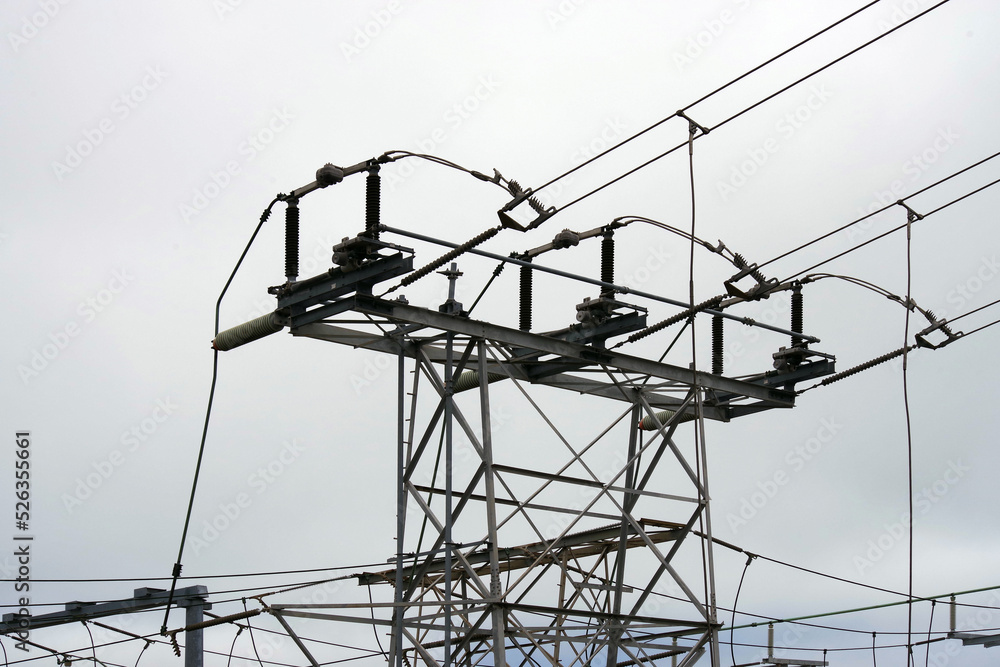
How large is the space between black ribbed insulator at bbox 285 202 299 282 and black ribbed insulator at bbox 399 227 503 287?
1164 mm

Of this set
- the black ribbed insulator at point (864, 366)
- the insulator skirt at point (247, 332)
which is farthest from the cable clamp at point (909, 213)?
the insulator skirt at point (247, 332)

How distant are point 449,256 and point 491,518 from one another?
2949mm

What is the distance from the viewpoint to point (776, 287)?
18.7 meters

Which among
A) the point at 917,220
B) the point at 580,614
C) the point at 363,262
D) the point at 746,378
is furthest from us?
the point at 746,378

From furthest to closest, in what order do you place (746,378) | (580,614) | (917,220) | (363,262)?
(746,378) → (917,220) → (580,614) → (363,262)

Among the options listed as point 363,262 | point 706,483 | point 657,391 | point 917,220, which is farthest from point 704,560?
point 363,262

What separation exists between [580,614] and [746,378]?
5300 mm

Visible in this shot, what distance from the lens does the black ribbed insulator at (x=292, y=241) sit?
1585cm

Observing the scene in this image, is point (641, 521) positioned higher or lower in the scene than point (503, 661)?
higher

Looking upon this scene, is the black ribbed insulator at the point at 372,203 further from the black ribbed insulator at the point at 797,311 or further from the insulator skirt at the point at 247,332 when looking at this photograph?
the black ribbed insulator at the point at 797,311

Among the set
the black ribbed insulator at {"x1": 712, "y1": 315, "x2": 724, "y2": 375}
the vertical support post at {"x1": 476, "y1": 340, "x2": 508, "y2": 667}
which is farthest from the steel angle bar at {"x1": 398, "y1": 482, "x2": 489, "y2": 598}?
the black ribbed insulator at {"x1": 712, "y1": 315, "x2": 724, "y2": 375}

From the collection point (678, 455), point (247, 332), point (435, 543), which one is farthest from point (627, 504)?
point (247, 332)

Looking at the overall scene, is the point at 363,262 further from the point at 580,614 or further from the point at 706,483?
the point at 706,483

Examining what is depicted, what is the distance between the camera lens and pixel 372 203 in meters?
15.4
